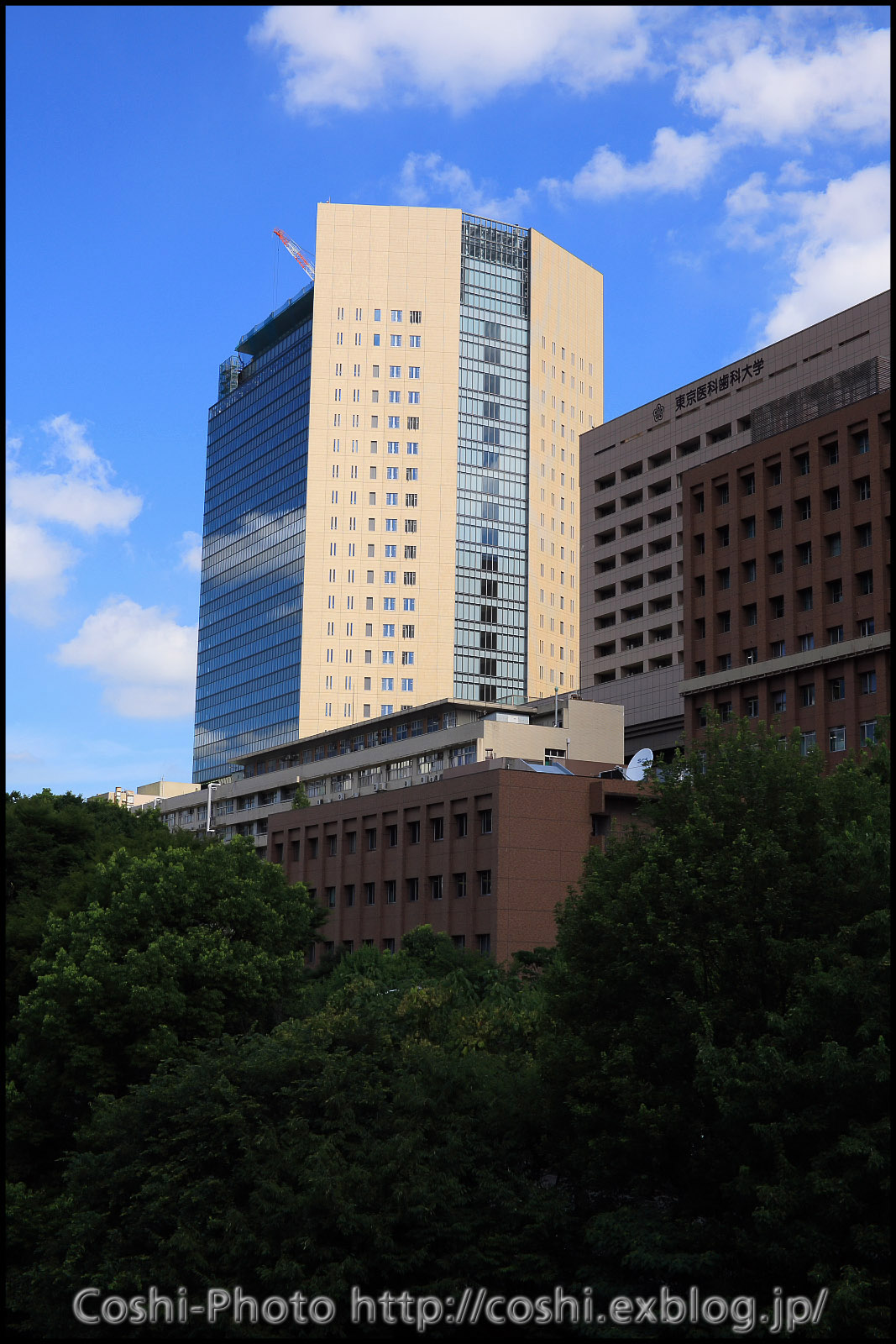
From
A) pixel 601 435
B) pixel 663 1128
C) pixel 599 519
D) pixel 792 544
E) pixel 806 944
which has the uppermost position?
pixel 601 435

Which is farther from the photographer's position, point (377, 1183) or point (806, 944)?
point (377, 1183)

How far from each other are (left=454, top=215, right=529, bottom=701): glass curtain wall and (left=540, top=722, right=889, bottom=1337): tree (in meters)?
141

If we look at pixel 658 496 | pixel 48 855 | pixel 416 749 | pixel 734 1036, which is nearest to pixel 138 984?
pixel 48 855

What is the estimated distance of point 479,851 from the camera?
262 ft

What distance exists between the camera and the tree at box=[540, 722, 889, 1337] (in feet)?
77.9

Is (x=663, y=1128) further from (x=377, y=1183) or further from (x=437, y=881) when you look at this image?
(x=437, y=881)

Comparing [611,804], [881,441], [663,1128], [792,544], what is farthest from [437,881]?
[663,1128]

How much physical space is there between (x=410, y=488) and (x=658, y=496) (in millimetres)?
63231

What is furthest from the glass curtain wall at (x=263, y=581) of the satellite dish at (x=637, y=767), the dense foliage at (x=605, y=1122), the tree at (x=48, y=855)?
the dense foliage at (x=605, y=1122)

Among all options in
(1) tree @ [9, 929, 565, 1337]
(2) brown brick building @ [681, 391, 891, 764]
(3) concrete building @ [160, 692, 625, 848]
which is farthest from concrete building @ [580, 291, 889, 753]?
(1) tree @ [9, 929, 565, 1337]

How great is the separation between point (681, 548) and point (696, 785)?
88.3 m

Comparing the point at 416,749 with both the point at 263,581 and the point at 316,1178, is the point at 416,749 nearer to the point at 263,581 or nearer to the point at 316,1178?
the point at 316,1178

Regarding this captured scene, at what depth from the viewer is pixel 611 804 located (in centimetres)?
8188

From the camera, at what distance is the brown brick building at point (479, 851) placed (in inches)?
3068
